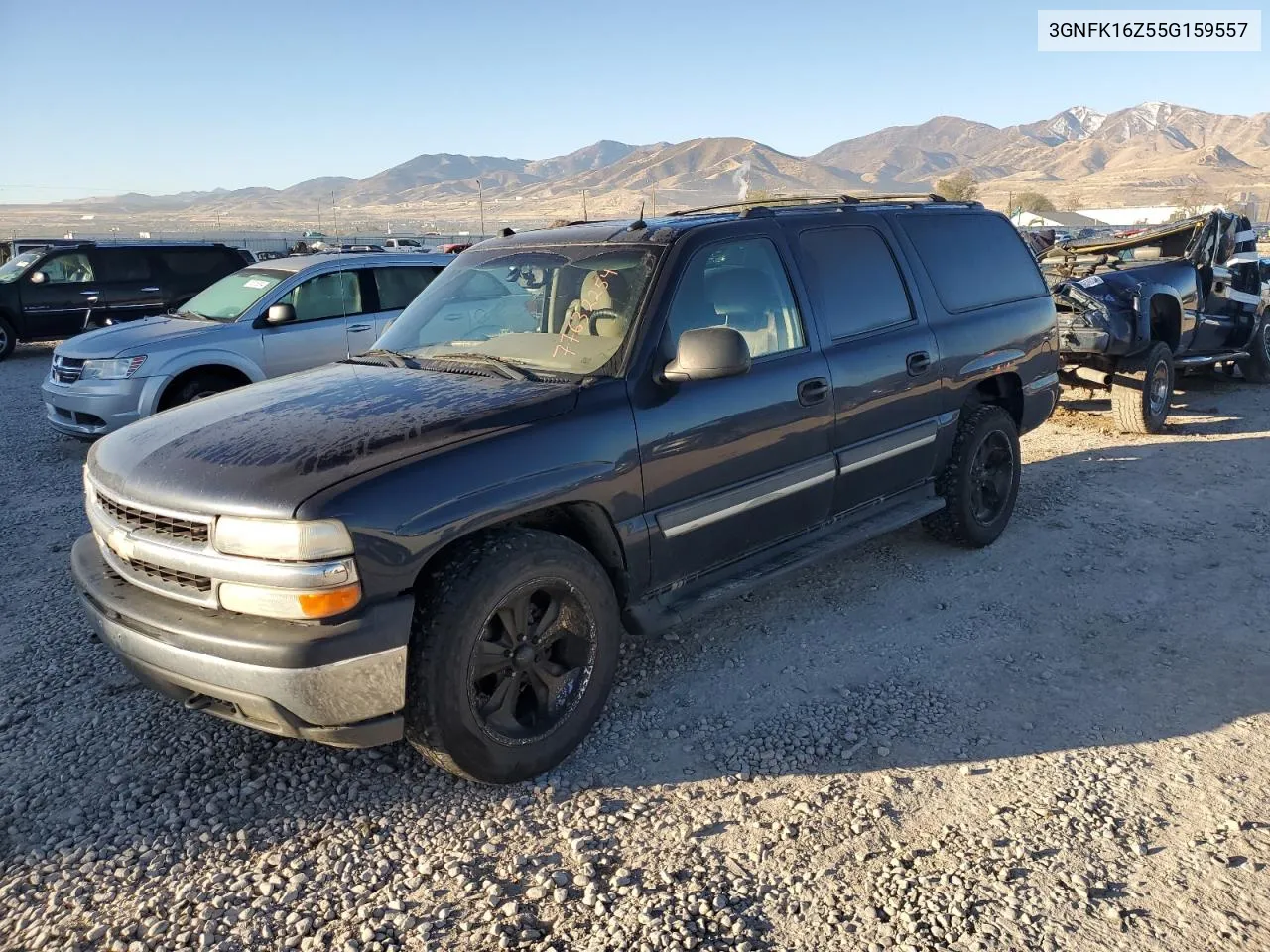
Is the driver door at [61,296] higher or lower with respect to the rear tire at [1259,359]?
higher

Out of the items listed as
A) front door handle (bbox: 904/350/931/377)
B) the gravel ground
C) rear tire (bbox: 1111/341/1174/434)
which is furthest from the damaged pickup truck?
front door handle (bbox: 904/350/931/377)

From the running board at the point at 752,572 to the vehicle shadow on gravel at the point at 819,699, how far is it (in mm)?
421

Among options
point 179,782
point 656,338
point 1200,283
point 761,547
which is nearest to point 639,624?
point 761,547

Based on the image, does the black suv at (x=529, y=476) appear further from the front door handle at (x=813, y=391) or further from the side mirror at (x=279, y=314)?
the side mirror at (x=279, y=314)

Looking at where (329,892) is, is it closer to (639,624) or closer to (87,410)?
(639,624)

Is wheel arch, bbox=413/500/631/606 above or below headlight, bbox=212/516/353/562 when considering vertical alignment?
below

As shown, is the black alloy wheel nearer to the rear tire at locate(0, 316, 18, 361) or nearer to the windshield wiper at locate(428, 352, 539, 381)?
the windshield wiper at locate(428, 352, 539, 381)

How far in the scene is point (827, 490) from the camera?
4.23 meters

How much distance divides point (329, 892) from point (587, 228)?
300cm

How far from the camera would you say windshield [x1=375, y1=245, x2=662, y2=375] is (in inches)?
145

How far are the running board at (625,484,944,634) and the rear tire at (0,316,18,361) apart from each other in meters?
15.6

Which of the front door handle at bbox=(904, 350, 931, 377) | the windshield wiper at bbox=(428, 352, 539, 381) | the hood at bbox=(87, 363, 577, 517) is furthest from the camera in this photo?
the front door handle at bbox=(904, 350, 931, 377)

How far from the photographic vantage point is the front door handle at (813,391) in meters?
4.00

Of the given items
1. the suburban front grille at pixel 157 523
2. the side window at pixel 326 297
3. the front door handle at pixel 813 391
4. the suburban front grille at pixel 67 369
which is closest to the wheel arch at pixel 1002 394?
the front door handle at pixel 813 391
